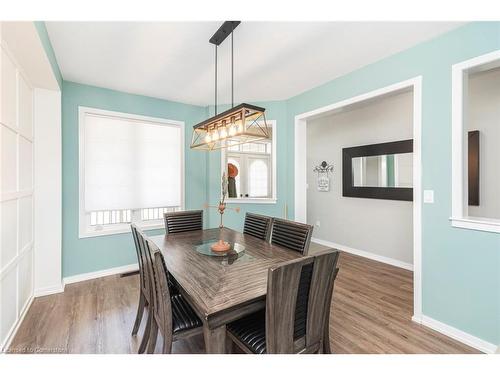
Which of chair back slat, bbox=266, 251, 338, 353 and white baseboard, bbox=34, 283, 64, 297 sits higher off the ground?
chair back slat, bbox=266, 251, 338, 353

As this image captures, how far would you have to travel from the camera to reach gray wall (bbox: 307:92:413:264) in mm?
3564

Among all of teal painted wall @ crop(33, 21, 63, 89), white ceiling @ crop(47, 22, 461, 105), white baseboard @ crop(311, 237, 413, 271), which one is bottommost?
white baseboard @ crop(311, 237, 413, 271)

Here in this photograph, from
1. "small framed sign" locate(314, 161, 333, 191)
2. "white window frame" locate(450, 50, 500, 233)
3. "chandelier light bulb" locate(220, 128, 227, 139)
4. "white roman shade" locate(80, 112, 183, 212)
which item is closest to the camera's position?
"white window frame" locate(450, 50, 500, 233)

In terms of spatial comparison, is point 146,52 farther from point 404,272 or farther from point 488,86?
point 404,272

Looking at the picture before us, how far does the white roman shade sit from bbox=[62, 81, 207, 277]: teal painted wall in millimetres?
129

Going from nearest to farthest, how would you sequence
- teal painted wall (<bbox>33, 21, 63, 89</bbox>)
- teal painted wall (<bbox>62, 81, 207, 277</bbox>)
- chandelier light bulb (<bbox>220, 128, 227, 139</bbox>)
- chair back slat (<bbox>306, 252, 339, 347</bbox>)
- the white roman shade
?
1. chair back slat (<bbox>306, 252, 339, 347</bbox>)
2. teal painted wall (<bbox>33, 21, 63, 89</bbox>)
3. chandelier light bulb (<bbox>220, 128, 227, 139</bbox>)
4. teal painted wall (<bbox>62, 81, 207, 277</bbox>)
5. the white roman shade

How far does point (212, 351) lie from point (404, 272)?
330 cm

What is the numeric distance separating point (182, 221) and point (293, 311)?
192 cm

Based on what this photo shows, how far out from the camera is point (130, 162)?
135 inches

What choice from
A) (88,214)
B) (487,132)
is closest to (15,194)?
(88,214)

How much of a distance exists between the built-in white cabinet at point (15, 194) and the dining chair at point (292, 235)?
2156mm

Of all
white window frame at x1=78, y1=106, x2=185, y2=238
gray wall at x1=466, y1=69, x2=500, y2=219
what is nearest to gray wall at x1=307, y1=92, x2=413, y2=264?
gray wall at x1=466, y1=69, x2=500, y2=219

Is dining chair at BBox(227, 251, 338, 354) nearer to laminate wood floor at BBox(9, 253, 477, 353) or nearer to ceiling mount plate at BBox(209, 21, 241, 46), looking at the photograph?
laminate wood floor at BBox(9, 253, 477, 353)
